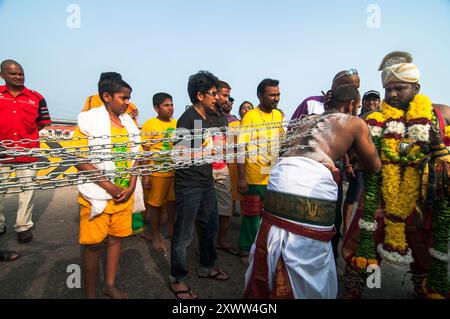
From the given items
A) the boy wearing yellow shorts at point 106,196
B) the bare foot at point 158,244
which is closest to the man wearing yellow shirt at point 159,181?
the bare foot at point 158,244

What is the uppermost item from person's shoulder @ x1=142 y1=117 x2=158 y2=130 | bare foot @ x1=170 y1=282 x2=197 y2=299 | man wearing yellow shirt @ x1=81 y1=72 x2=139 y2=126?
man wearing yellow shirt @ x1=81 y1=72 x2=139 y2=126

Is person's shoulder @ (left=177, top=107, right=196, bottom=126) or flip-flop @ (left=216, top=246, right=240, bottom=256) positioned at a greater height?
person's shoulder @ (left=177, top=107, right=196, bottom=126)

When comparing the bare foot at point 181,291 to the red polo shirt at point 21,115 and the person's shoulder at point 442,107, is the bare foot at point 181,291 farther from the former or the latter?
the person's shoulder at point 442,107

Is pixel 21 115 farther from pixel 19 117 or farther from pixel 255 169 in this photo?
pixel 255 169

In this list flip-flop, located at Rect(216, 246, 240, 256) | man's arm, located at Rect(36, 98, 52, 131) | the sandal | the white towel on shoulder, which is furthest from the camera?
man's arm, located at Rect(36, 98, 52, 131)

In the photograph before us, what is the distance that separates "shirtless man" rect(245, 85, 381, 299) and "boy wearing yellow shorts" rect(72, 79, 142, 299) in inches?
46.6

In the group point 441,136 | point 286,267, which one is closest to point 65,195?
point 286,267

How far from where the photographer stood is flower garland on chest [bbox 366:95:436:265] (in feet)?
7.51

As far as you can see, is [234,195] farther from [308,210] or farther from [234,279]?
[308,210]

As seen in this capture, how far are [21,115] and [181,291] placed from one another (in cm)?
328

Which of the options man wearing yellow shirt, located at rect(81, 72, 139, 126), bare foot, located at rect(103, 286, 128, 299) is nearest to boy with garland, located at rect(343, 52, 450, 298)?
bare foot, located at rect(103, 286, 128, 299)

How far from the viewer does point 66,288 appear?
2.64 metres

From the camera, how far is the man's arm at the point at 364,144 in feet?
6.48

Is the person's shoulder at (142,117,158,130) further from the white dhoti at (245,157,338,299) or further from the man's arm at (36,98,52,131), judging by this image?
the white dhoti at (245,157,338,299)
